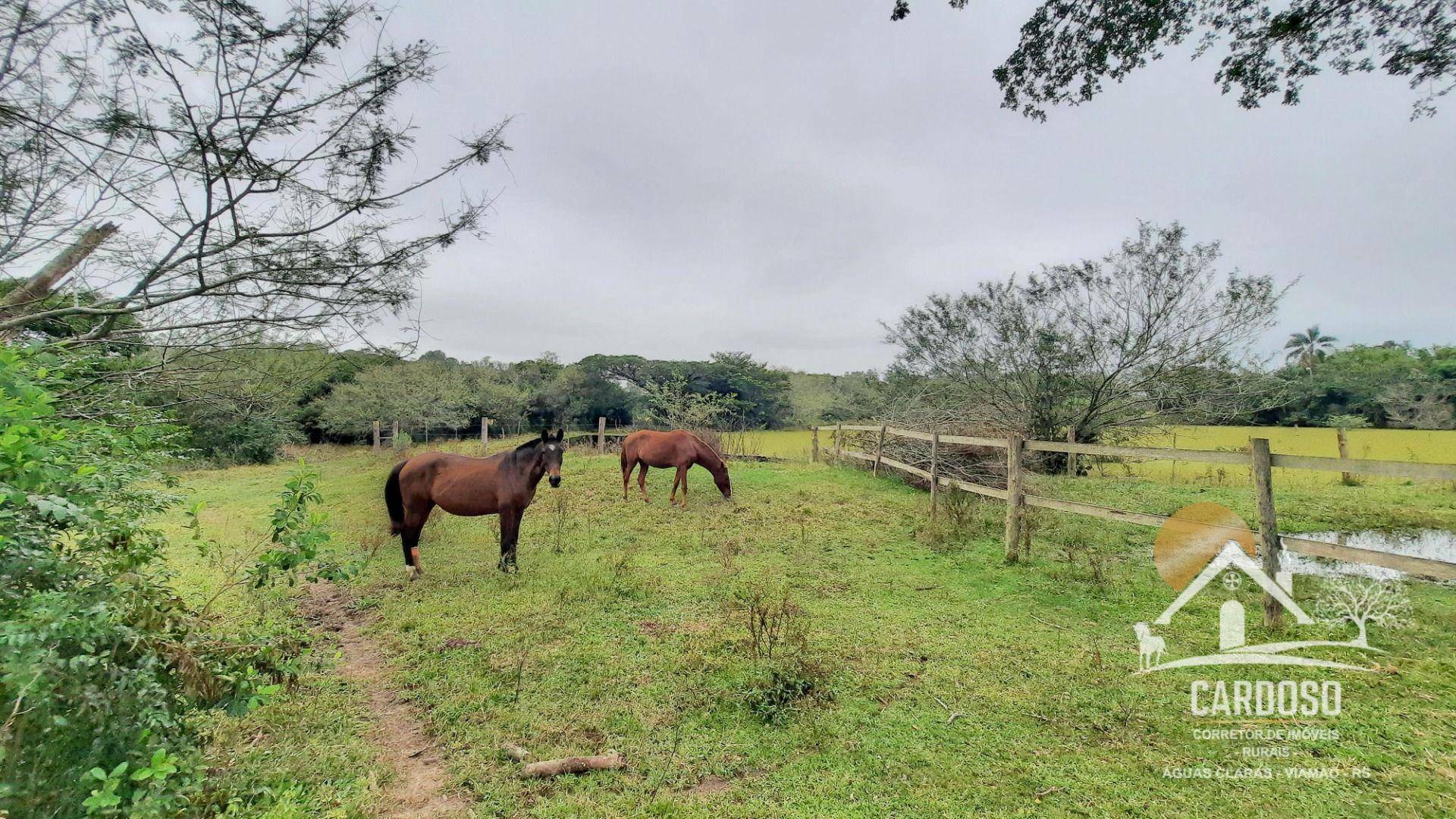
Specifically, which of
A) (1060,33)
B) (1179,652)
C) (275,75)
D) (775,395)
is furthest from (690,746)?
(775,395)

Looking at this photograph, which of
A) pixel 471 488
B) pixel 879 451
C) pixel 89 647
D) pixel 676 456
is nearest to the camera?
pixel 89 647

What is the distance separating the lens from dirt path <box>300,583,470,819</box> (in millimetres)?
2355

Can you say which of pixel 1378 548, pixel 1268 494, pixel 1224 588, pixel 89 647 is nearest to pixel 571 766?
pixel 89 647

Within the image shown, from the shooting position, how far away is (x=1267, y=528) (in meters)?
4.02

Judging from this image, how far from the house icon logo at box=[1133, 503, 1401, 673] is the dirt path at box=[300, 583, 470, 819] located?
13.6 feet

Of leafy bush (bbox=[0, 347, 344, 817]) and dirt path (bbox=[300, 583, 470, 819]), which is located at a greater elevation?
leafy bush (bbox=[0, 347, 344, 817])

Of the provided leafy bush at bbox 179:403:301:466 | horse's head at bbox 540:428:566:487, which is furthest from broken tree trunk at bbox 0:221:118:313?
leafy bush at bbox 179:403:301:466

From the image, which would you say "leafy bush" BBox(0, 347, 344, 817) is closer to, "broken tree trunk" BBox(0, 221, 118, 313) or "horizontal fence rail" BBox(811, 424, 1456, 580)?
"broken tree trunk" BBox(0, 221, 118, 313)

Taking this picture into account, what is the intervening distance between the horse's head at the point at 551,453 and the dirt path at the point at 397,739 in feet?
6.88

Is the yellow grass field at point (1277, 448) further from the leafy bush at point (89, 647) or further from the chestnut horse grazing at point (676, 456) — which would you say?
the leafy bush at point (89, 647)

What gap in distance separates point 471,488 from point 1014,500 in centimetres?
609

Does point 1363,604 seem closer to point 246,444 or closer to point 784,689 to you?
point 784,689

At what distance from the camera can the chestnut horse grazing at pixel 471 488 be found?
5910mm

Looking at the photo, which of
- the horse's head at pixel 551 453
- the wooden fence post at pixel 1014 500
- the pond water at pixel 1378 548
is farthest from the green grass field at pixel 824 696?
the horse's head at pixel 551 453
